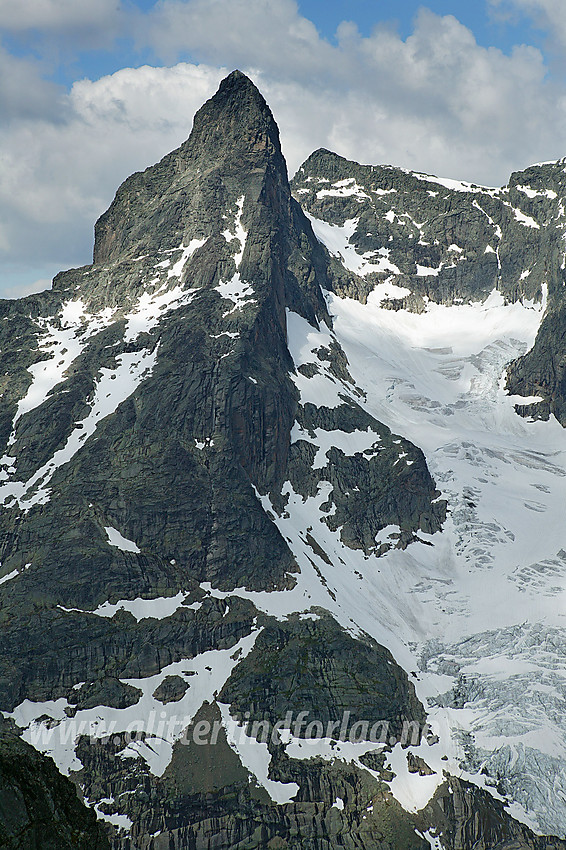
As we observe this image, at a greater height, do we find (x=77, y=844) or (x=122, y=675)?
(x=77, y=844)

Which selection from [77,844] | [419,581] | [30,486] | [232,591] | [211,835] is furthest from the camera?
[419,581]

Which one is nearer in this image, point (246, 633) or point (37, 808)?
point (37, 808)

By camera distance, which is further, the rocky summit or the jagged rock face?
the rocky summit

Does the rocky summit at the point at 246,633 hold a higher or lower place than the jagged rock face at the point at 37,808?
lower

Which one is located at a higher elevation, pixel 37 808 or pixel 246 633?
pixel 37 808

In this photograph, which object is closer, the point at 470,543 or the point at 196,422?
the point at 196,422

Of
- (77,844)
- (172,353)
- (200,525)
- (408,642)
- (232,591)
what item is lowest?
(408,642)

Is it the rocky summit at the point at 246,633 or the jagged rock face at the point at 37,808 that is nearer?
the jagged rock face at the point at 37,808

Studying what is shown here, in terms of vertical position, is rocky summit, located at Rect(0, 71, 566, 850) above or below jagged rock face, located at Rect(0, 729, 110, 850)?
below

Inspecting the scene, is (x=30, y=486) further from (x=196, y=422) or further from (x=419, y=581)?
(x=419, y=581)

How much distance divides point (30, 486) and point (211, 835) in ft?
261

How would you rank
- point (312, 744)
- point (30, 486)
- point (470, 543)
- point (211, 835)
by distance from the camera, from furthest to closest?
point (470, 543)
point (30, 486)
point (312, 744)
point (211, 835)

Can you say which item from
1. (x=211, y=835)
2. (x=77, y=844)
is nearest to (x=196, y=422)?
(x=211, y=835)

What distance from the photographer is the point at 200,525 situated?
6550 inches
